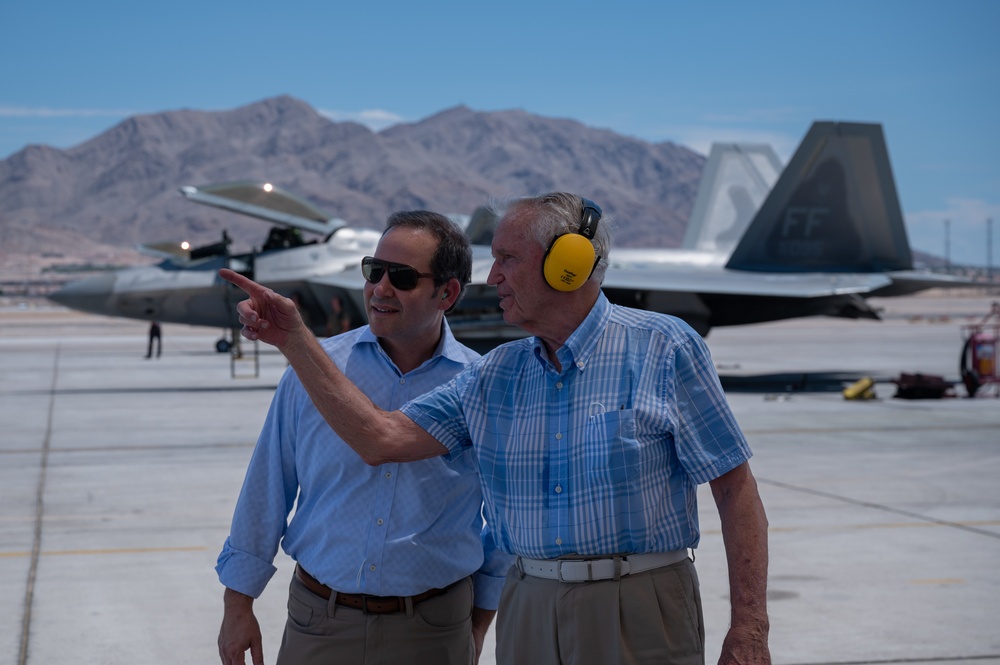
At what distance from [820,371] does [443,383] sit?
24810 mm

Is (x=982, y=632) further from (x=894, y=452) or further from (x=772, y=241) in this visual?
(x=772, y=241)

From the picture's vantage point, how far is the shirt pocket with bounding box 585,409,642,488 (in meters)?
2.99

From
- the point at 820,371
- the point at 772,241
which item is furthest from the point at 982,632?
the point at 820,371

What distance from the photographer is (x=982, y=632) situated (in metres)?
6.36

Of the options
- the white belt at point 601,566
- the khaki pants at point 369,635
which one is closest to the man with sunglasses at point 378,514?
the khaki pants at point 369,635

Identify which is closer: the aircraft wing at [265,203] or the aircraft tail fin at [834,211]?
the aircraft wing at [265,203]

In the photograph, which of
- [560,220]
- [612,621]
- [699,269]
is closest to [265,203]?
[699,269]

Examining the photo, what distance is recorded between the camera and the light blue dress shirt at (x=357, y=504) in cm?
349

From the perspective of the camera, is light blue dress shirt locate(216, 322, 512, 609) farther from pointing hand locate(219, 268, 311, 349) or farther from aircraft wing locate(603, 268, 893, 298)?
aircraft wing locate(603, 268, 893, 298)

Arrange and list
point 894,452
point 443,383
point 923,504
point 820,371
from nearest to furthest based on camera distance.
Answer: point 443,383
point 923,504
point 894,452
point 820,371

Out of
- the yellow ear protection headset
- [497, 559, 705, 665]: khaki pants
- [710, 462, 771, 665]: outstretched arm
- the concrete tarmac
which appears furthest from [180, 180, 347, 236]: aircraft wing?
[710, 462, 771, 665]: outstretched arm

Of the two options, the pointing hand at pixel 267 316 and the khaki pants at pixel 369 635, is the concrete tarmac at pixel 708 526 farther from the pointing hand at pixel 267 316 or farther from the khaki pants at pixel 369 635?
the pointing hand at pixel 267 316

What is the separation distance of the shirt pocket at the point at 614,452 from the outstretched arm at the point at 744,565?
0.95 ft

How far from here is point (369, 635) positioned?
3.47 metres
